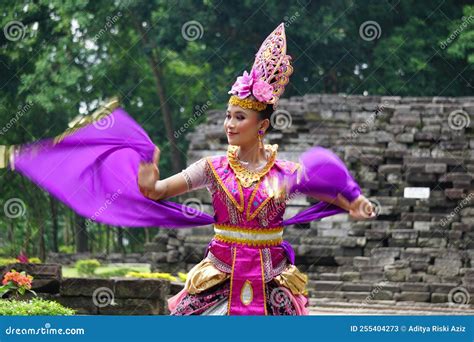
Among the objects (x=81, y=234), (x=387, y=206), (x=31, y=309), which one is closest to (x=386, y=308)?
(x=387, y=206)

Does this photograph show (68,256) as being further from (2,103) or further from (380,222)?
(380,222)

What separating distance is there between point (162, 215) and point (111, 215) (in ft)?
1.00

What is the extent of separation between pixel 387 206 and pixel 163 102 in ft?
42.2

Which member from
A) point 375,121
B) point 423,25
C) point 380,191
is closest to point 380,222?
point 380,191

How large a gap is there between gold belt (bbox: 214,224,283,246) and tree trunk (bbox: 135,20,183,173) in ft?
71.6

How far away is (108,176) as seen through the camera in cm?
732

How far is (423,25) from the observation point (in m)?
29.5

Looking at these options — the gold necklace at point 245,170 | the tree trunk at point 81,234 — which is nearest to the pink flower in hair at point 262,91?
the gold necklace at point 245,170

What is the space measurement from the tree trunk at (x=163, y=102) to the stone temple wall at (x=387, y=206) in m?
9.29

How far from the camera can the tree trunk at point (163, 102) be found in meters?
29.8

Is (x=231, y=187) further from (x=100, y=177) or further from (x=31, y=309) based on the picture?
(x=31, y=309)

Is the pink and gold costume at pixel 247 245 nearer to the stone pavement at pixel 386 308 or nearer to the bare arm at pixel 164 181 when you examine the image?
the bare arm at pixel 164 181

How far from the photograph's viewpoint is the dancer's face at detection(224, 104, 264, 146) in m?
7.10

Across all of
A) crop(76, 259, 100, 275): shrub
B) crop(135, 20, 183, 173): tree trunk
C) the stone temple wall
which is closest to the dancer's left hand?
the stone temple wall
